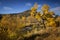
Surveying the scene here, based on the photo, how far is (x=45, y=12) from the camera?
10.6 m

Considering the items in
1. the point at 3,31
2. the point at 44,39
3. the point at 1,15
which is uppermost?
the point at 1,15

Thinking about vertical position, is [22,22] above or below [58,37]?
above

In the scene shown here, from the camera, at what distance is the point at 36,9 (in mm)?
10266

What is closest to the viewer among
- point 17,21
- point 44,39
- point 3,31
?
point 3,31

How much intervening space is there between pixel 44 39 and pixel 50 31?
1.10 m

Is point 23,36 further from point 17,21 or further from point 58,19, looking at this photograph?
point 58,19

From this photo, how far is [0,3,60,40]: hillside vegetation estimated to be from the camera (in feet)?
28.5

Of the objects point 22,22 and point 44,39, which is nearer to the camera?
point 44,39

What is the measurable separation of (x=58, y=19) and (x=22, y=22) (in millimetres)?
2648

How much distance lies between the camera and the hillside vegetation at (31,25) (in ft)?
28.5

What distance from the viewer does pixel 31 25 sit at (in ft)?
34.3

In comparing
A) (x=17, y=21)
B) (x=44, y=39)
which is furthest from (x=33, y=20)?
(x=44, y=39)

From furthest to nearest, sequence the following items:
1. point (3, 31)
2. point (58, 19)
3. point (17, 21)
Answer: point (58, 19) → point (17, 21) → point (3, 31)

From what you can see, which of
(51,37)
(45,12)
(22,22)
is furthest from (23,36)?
(45,12)
